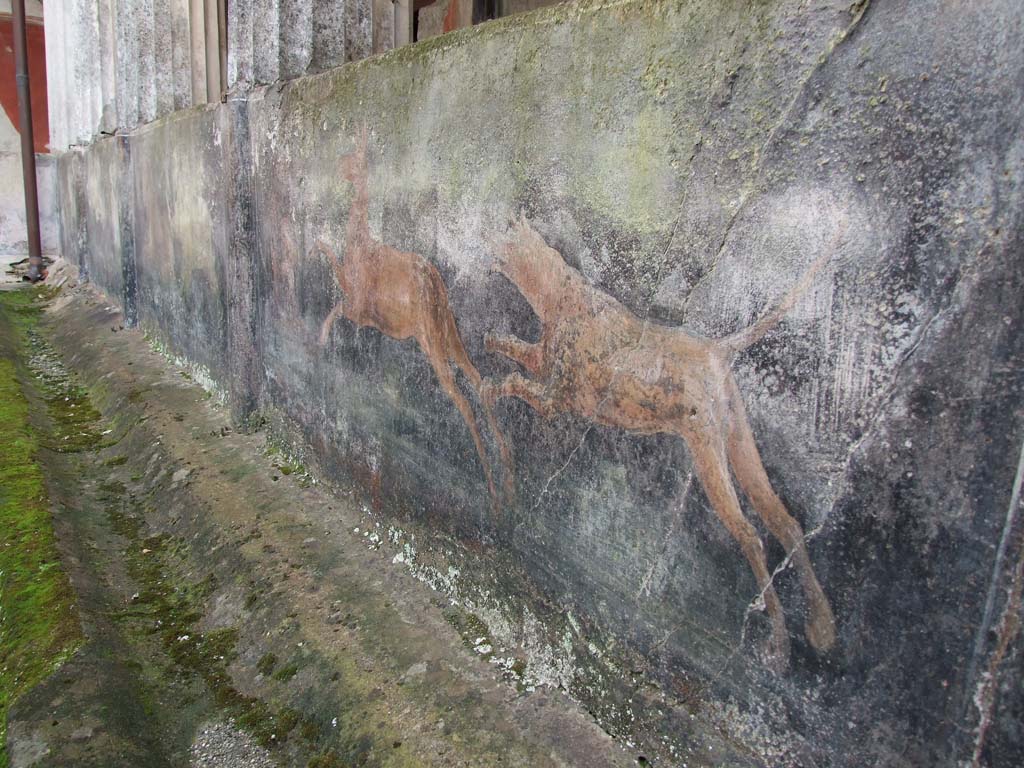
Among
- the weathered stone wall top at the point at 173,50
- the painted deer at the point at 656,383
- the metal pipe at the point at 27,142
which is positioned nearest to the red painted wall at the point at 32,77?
the metal pipe at the point at 27,142

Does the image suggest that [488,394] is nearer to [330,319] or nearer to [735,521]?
[735,521]

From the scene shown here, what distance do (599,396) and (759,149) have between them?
26.9 inches

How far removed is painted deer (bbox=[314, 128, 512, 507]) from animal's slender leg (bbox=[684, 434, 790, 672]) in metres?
0.74

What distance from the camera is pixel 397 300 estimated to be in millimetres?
2703

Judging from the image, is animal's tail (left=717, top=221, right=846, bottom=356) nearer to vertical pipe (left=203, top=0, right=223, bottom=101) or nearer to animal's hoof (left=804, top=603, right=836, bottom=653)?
animal's hoof (left=804, top=603, right=836, bottom=653)

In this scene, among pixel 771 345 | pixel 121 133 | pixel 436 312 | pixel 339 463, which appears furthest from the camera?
pixel 121 133

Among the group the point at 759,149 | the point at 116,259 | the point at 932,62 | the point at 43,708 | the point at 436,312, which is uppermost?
the point at 932,62

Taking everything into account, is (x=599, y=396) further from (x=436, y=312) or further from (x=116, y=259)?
(x=116, y=259)

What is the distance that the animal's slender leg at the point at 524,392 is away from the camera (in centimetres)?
204

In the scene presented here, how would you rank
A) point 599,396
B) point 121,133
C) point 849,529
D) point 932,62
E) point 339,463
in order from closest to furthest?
point 932,62 → point 849,529 → point 599,396 → point 339,463 → point 121,133

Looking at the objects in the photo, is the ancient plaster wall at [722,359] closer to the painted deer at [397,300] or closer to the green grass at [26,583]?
the painted deer at [397,300]

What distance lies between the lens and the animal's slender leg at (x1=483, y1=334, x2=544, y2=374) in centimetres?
206

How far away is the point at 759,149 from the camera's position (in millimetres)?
1467

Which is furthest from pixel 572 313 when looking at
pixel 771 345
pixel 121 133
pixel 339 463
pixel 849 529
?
pixel 121 133
